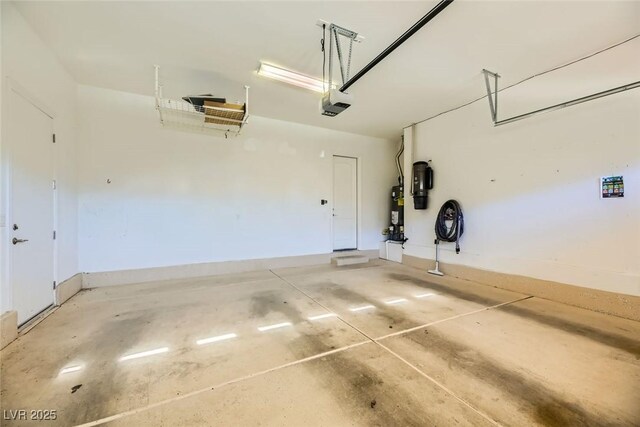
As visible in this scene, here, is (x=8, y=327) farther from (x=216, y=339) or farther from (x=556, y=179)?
(x=556, y=179)

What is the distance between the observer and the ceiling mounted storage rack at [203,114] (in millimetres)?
3547

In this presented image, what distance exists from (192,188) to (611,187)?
233 inches

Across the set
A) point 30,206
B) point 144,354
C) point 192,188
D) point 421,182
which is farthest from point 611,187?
point 30,206

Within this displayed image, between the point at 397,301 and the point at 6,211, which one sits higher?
the point at 6,211

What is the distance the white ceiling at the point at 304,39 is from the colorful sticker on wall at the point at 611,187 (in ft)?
4.93

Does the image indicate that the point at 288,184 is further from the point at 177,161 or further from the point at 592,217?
the point at 592,217

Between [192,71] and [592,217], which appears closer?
[592,217]

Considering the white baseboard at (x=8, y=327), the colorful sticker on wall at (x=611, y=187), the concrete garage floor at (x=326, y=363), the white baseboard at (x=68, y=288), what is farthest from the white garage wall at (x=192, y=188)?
the colorful sticker on wall at (x=611, y=187)

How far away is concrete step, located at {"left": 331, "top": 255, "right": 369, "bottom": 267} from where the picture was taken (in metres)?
5.59

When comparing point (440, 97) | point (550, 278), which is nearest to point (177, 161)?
point (440, 97)

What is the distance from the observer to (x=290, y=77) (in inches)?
136

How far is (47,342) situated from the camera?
7.47 feet

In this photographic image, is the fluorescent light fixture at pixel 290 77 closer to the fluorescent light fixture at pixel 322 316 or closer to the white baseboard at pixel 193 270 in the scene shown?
the fluorescent light fixture at pixel 322 316

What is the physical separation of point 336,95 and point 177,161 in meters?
3.17
